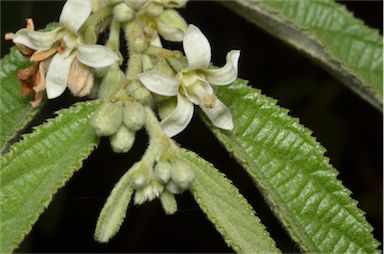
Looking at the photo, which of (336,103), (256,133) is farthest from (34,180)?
(336,103)

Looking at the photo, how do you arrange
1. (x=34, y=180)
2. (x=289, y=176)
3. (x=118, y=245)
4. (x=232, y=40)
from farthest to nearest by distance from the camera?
(x=232, y=40) → (x=118, y=245) → (x=289, y=176) → (x=34, y=180)

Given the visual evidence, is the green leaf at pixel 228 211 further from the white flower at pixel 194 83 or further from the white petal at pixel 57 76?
the white petal at pixel 57 76

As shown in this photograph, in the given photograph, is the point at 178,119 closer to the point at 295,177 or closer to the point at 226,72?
the point at 226,72

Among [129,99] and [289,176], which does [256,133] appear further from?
[129,99]

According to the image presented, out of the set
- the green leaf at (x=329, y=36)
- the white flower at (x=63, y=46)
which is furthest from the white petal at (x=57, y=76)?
the green leaf at (x=329, y=36)

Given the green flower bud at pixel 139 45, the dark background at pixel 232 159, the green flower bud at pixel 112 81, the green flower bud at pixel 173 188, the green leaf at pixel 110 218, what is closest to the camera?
the green leaf at pixel 110 218

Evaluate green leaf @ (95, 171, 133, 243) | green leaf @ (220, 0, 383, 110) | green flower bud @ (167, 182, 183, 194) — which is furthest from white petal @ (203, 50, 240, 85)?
green leaf @ (220, 0, 383, 110)

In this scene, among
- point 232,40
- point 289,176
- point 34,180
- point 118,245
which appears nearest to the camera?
point 34,180
